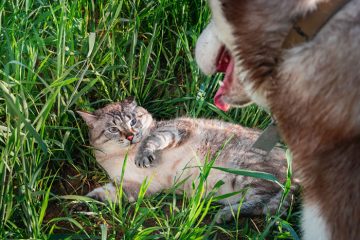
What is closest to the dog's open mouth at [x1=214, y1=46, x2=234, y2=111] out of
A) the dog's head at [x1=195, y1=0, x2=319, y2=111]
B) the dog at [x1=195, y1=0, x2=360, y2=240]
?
the dog's head at [x1=195, y1=0, x2=319, y2=111]

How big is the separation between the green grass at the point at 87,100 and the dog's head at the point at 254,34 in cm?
77

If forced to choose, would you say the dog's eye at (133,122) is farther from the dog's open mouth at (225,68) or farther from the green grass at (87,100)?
the dog's open mouth at (225,68)

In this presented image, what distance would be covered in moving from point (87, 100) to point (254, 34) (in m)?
1.89

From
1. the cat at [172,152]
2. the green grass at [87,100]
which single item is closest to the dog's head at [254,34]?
the green grass at [87,100]

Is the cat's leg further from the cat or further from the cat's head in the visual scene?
the cat's head

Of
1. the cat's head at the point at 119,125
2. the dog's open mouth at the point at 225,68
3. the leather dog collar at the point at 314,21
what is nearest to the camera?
the leather dog collar at the point at 314,21

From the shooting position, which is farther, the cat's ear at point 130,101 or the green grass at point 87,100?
the cat's ear at point 130,101

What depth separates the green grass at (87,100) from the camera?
8.08ft

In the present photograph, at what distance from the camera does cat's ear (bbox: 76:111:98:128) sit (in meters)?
3.11

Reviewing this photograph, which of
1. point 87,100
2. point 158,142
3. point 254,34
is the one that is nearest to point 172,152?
point 158,142

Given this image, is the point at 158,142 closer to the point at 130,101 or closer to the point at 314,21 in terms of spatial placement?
the point at 130,101

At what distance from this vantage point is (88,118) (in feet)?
10.3

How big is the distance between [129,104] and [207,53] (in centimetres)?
131

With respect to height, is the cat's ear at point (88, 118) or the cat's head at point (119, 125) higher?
the cat's ear at point (88, 118)
